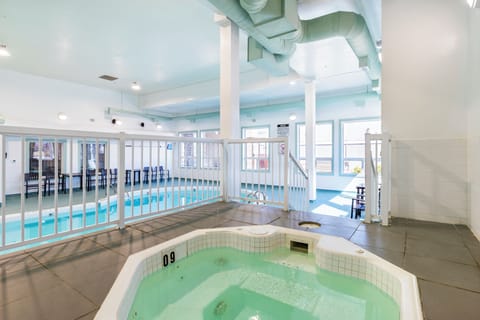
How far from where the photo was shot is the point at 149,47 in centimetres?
484

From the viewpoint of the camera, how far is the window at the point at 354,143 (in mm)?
6996

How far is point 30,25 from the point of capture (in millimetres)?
3938

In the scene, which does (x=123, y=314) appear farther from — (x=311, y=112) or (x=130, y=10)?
(x=311, y=112)

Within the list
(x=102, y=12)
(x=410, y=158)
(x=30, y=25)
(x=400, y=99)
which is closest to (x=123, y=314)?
(x=410, y=158)

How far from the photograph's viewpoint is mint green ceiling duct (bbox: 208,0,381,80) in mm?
2635

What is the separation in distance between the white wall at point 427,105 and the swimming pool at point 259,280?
1.42m

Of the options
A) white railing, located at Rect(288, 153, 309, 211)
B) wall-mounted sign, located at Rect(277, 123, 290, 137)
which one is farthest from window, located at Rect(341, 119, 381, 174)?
white railing, located at Rect(288, 153, 309, 211)

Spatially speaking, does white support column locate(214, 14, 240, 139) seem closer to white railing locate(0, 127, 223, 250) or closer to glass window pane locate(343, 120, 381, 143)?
white railing locate(0, 127, 223, 250)

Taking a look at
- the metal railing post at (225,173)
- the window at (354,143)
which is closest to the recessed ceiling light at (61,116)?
the metal railing post at (225,173)

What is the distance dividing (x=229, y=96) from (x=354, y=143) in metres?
5.15

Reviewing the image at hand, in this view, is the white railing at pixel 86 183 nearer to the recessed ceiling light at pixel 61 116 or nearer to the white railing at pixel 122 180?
the white railing at pixel 122 180

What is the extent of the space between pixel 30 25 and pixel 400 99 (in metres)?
5.91

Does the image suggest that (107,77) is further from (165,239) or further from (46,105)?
(165,239)

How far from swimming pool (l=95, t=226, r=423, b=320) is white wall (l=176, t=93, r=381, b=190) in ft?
19.1
